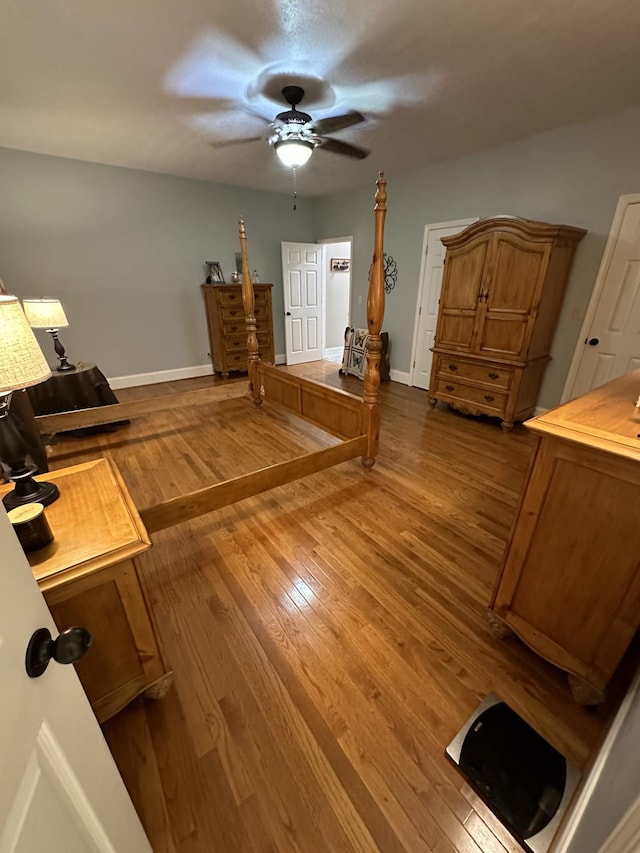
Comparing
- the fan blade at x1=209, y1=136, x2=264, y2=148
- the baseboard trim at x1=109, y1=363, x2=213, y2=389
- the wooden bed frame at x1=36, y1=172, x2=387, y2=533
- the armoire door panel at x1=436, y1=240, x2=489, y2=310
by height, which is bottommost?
the baseboard trim at x1=109, y1=363, x2=213, y2=389

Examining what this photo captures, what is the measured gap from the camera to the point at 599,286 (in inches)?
122

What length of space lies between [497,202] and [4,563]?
180 inches

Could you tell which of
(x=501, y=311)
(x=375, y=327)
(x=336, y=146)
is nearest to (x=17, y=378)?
(x=375, y=327)

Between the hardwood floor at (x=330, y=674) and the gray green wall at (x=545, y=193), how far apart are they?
209 cm

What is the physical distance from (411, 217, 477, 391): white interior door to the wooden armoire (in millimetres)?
606

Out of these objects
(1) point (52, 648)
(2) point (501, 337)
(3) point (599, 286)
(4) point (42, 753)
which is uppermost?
(3) point (599, 286)

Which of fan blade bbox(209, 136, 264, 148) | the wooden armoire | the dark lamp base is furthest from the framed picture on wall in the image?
the dark lamp base

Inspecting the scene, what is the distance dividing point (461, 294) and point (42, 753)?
4.05 m

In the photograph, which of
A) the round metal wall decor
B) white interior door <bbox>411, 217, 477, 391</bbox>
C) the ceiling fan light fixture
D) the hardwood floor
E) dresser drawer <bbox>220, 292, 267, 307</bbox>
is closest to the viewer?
the hardwood floor

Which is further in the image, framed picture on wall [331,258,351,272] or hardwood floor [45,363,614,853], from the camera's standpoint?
framed picture on wall [331,258,351,272]

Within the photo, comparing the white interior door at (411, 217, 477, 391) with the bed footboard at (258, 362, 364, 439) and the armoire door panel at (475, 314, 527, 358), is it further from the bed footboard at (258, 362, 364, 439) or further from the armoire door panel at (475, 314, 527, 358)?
the bed footboard at (258, 362, 364, 439)

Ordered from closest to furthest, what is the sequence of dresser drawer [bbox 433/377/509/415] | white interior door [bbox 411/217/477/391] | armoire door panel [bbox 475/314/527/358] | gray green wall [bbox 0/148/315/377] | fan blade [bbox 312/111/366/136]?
fan blade [bbox 312/111/366/136]
armoire door panel [bbox 475/314/527/358]
dresser drawer [bbox 433/377/509/415]
gray green wall [bbox 0/148/315/377]
white interior door [bbox 411/217/477/391]

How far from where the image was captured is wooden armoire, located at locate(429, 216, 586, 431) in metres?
3.06

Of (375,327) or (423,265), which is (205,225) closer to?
(423,265)
